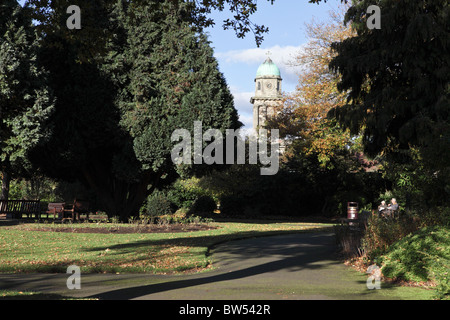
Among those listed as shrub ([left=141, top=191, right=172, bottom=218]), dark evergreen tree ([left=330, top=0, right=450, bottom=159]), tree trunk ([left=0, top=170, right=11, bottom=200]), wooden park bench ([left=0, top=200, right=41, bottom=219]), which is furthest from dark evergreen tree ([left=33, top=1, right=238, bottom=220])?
tree trunk ([left=0, top=170, right=11, bottom=200])

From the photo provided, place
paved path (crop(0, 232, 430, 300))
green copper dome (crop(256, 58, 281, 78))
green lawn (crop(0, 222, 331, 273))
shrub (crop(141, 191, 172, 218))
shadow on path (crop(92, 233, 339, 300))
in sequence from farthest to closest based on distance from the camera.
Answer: green copper dome (crop(256, 58, 281, 78))
shrub (crop(141, 191, 172, 218))
green lawn (crop(0, 222, 331, 273))
shadow on path (crop(92, 233, 339, 300))
paved path (crop(0, 232, 430, 300))

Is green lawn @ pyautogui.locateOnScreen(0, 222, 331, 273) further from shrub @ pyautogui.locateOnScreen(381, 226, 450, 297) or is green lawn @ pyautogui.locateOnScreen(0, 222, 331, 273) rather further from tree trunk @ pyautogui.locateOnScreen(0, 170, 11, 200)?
tree trunk @ pyautogui.locateOnScreen(0, 170, 11, 200)

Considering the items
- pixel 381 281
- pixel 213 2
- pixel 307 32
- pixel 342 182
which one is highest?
pixel 307 32

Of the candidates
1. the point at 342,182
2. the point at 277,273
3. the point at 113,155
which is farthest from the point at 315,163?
the point at 277,273

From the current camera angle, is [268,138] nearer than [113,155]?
No

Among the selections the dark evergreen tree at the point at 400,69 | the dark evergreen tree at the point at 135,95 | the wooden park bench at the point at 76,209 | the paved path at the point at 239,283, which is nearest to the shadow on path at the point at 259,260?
the paved path at the point at 239,283

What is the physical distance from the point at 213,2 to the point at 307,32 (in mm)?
21091

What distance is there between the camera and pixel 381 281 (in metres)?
9.32

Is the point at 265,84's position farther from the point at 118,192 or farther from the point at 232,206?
the point at 118,192

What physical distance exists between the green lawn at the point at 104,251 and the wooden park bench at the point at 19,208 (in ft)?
23.2

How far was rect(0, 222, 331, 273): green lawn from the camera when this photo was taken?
10.7m

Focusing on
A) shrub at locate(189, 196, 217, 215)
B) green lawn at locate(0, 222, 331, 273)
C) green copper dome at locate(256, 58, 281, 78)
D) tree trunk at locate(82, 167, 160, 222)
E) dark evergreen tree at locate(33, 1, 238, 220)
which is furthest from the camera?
green copper dome at locate(256, 58, 281, 78)

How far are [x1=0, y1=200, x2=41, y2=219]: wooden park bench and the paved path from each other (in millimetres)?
17066
